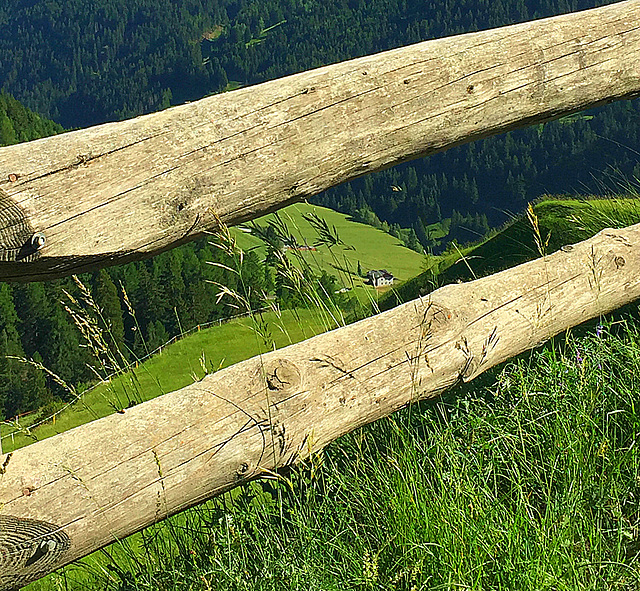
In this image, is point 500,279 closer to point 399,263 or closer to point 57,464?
point 57,464

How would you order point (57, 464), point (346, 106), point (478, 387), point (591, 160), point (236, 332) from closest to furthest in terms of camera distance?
1. point (57, 464)
2. point (346, 106)
3. point (478, 387)
4. point (236, 332)
5. point (591, 160)

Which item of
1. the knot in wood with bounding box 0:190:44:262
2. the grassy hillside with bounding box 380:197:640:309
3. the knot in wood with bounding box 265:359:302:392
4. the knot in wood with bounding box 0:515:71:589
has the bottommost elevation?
the grassy hillside with bounding box 380:197:640:309

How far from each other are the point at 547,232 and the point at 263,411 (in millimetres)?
4197

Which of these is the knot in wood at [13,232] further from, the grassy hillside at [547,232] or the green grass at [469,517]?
the grassy hillside at [547,232]

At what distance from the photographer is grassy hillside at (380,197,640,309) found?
442 cm

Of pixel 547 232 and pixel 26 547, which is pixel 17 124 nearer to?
pixel 547 232

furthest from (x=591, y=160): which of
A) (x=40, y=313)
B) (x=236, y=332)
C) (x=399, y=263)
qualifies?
(x=236, y=332)

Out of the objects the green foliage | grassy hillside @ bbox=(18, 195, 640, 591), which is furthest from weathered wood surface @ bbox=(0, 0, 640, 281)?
the green foliage

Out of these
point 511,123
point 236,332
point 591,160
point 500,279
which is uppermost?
point 511,123

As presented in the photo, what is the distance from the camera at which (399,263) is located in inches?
3969

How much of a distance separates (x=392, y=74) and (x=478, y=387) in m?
1.58

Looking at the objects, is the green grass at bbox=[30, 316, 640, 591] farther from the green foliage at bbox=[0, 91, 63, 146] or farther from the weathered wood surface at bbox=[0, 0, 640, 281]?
the green foliage at bbox=[0, 91, 63, 146]

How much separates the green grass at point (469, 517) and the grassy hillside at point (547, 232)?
126 cm

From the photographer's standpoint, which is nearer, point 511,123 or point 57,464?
point 57,464
